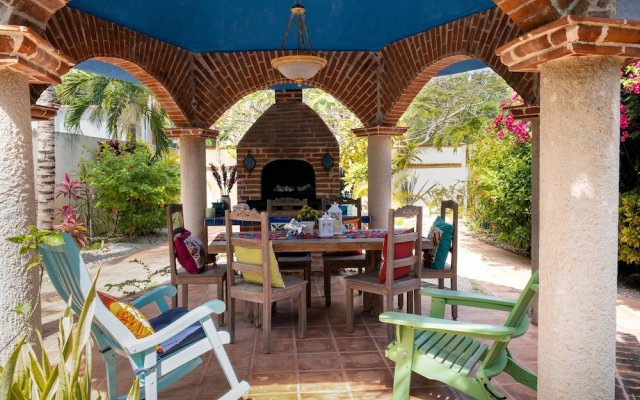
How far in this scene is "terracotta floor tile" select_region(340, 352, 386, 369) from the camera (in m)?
3.42

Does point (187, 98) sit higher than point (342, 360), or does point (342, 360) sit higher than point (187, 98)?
point (187, 98)

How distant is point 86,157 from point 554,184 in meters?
9.90

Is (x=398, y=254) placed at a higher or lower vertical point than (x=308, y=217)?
lower

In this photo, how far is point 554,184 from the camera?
7.05 ft

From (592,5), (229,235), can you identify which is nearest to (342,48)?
(229,235)

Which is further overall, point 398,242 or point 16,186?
point 398,242

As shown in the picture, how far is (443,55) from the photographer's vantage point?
17.1ft

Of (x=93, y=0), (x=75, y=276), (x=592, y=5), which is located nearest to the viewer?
(x=592, y=5)

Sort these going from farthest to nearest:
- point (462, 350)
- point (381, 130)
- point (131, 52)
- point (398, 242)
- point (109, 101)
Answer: point (109, 101) → point (381, 130) → point (131, 52) → point (398, 242) → point (462, 350)

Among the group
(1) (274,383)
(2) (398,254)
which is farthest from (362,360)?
(2) (398,254)

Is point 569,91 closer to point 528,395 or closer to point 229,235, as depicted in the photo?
point 528,395

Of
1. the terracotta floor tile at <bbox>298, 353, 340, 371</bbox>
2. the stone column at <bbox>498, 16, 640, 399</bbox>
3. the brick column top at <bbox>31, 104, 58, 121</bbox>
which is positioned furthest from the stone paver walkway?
the brick column top at <bbox>31, 104, 58, 121</bbox>

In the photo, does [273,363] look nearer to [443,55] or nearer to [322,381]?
[322,381]

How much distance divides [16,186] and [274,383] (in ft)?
5.99
